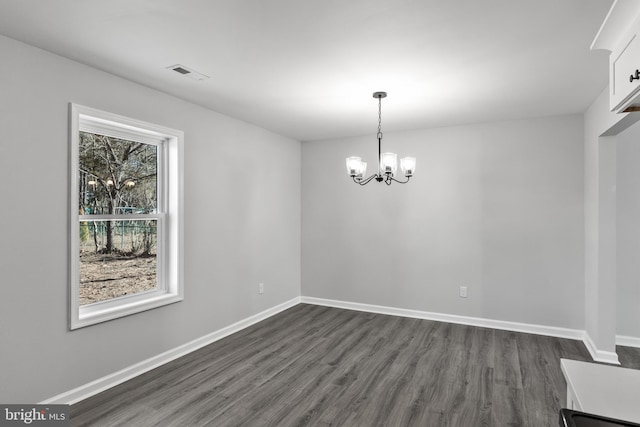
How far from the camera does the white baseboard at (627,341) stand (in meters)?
3.81

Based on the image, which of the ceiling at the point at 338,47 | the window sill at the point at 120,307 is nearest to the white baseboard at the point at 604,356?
the ceiling at the point at 338,47

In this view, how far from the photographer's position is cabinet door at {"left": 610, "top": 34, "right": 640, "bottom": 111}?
1515mm

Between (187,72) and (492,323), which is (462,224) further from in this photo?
(187,72)

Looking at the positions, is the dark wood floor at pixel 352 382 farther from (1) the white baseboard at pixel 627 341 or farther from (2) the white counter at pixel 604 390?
(2) the white counter at pixel 604 390

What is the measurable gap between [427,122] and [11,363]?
450 cm

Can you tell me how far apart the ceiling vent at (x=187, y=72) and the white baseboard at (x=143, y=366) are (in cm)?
250

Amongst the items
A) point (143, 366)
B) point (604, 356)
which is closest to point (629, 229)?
point (604, 356)

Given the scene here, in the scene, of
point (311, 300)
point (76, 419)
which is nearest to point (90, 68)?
point (76, 419)

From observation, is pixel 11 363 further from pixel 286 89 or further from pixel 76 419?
pixel 286 89

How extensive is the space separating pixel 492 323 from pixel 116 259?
4253 millimetres

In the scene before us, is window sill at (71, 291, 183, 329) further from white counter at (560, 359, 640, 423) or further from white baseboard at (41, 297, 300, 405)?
white counter at (560, 359, 640, 423)

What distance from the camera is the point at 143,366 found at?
10.3 ft

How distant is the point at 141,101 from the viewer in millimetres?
3146

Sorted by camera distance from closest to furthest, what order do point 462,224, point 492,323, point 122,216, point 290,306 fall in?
point 122,216 → point 492,323 → point 462,224 → point 290,306
